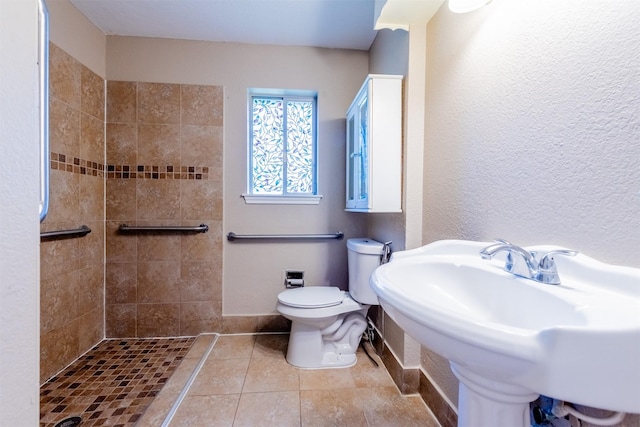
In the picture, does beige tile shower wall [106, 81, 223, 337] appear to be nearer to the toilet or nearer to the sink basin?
the toilet

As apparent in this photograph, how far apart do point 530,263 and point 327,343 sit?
131cm

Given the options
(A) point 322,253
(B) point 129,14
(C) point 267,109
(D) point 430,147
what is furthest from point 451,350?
(B) point 129,14

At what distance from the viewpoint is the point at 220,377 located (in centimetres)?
148

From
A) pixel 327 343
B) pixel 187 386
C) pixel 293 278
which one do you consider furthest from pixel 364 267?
pixel 187 386

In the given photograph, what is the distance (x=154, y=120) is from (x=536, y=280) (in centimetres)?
231

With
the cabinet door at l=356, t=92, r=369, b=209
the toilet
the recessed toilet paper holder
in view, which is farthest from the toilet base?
the cabinet door at l=356, t=92, r=369, b=209

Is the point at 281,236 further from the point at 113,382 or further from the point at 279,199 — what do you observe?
the point at 113,382

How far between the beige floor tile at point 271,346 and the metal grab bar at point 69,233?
4.34ft

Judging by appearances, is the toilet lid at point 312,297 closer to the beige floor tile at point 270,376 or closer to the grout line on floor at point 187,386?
the beige floor tile at point 270,376

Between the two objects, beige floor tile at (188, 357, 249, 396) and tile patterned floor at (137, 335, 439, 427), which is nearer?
tile patterned floor at (137, 335, 439, 427)

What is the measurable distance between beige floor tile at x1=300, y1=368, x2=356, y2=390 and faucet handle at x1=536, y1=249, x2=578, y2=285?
1.17 metres

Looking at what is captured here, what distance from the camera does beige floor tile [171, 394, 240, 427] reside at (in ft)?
3.84

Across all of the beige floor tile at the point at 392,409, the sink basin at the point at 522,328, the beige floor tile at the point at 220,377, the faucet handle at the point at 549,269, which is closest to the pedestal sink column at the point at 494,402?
the sink basin at the point at 522,328

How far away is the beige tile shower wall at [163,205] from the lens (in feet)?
6.22
